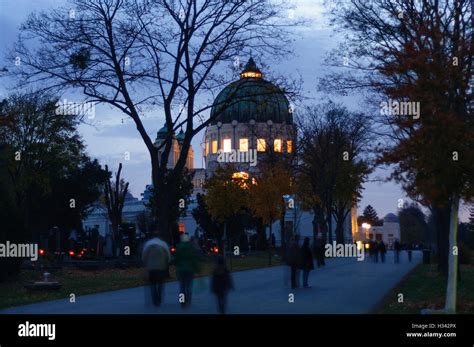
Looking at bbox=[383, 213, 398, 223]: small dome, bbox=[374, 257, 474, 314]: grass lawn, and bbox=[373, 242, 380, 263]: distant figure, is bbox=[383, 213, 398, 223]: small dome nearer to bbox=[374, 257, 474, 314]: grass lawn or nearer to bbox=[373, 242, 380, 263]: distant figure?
bbox=[373, 242, 380, 263]: distant figure

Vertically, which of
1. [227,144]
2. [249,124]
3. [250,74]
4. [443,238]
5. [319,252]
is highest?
[227,144]

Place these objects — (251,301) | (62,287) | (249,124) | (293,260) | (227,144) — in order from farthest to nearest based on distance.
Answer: (227,144), (249,124), (62,287), (293,260), (251,301)

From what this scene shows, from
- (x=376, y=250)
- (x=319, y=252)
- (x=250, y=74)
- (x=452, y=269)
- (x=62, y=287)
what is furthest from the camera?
(x=376, y=250)

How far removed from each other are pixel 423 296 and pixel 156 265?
313 inches

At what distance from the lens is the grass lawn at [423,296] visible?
18.0 m

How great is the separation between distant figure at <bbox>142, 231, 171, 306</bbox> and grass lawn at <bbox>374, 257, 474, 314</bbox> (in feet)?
16.1

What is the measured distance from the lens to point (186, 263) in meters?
17.9

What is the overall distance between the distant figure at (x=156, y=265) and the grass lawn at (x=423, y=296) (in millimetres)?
4908

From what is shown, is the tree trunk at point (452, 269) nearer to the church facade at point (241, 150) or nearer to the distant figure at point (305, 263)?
the distant figure at point (305, 263)

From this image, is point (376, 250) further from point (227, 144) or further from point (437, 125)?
point (227, 144)

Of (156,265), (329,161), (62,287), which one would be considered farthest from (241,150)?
(156,265)

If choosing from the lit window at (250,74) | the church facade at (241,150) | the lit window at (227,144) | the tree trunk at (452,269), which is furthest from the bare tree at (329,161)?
the lit window at (227,144)

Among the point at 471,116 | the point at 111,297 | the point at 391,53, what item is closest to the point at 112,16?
the point at 111,297
